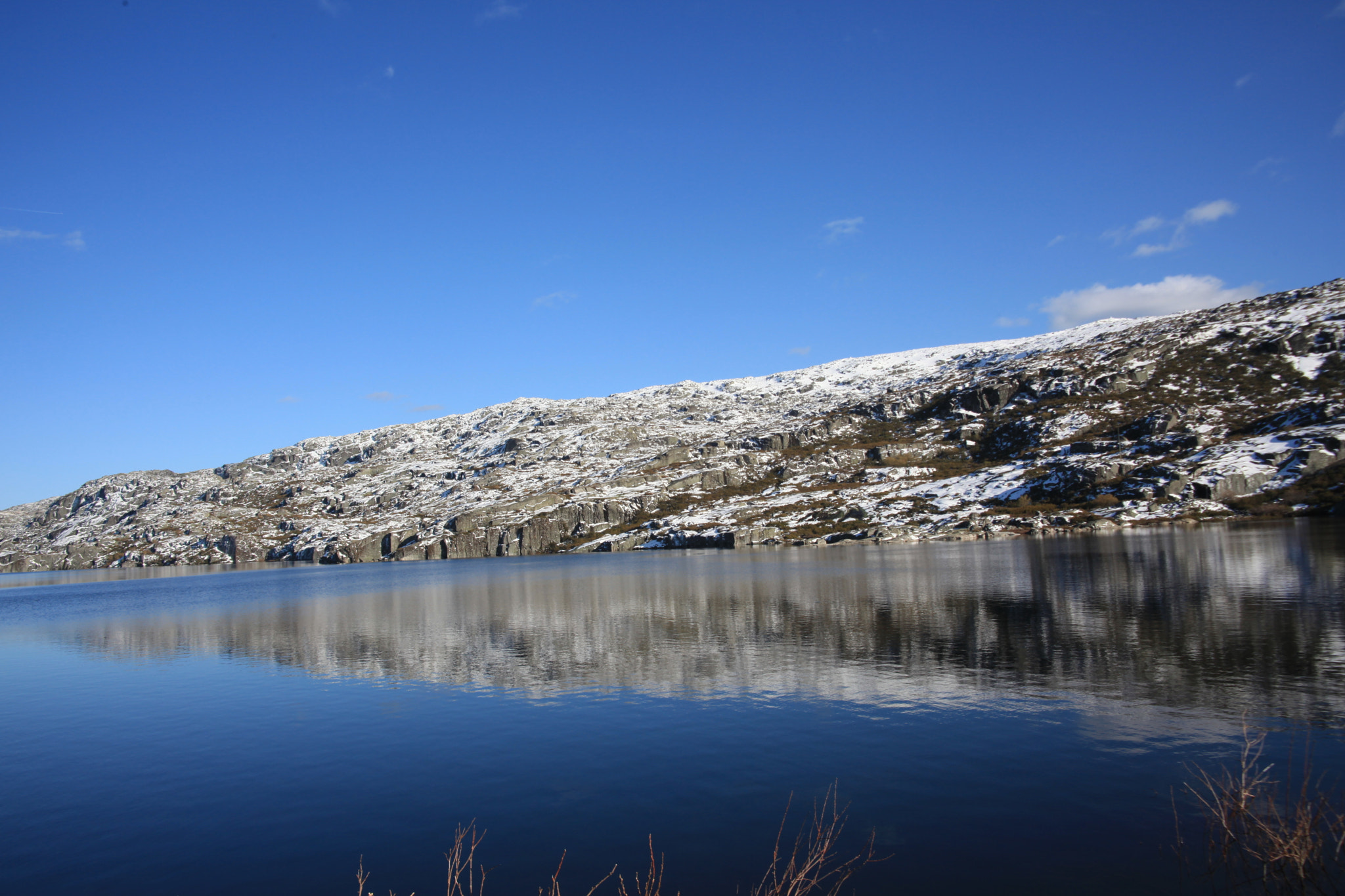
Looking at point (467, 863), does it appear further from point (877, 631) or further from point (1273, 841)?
point (877, 631)

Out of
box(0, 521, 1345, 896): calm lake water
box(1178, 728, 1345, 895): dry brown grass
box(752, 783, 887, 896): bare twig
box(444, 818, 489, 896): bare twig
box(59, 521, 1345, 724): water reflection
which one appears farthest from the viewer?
box(59, 521, 1345, 724): water reflection

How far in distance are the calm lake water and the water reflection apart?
0.36 m

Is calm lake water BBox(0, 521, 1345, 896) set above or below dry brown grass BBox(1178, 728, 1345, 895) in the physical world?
below

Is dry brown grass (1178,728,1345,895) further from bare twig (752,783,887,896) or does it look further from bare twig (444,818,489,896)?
bare twig (444,818,489,896)

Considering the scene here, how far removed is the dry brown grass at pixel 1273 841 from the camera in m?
12.7

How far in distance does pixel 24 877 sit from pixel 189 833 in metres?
3.53

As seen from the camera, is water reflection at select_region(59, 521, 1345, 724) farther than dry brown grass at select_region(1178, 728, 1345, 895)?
Yes

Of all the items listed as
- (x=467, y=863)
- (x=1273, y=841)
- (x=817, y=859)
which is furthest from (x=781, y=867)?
(x=1273, y=841)

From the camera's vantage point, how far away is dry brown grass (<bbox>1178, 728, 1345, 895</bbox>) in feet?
41.6

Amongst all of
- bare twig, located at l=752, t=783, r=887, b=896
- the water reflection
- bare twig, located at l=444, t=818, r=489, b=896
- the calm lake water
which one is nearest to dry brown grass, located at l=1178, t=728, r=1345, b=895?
the calm lake water

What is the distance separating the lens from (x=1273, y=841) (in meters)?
12.7

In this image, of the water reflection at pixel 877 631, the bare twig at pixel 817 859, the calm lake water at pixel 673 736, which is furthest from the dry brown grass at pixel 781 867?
the water reflection at pixel 877 631

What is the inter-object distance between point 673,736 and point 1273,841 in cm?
1853

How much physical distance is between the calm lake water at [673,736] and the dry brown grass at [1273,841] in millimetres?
1076
